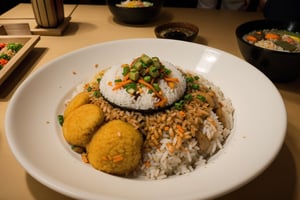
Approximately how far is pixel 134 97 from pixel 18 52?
1166mm

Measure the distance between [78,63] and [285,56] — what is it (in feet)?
4.17

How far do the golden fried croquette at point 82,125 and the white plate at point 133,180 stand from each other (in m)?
0.06

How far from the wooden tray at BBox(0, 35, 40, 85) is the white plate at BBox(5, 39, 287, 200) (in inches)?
13.0

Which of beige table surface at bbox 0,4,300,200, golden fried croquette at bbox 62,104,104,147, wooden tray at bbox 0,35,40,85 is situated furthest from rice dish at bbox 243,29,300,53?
wooden tray at bbox 0,35,40,85

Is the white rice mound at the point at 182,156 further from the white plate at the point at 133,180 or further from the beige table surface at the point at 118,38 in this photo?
the beige table surface at the point at 118,38

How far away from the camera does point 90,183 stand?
0.99 m

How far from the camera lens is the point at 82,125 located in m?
1.21

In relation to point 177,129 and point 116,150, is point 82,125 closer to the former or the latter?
point 116,150

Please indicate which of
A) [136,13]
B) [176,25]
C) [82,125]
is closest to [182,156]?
[82,125]

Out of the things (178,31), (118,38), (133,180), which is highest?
(133,180)

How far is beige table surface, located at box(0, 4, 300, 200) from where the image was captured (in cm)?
114

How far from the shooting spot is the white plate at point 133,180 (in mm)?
962

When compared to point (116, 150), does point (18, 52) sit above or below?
below

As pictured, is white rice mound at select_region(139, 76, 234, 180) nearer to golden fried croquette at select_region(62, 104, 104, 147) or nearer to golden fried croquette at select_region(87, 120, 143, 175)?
golden fried croquette at select_region(87, 120, 143, 175)
